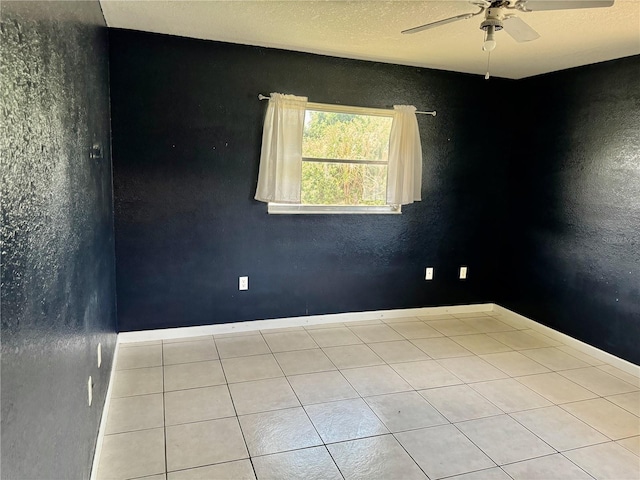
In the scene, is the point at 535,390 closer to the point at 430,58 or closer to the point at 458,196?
the point at 458,196

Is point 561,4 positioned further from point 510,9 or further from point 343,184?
point 343,184

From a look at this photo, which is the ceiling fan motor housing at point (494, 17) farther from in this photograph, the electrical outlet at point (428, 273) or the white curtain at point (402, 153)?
the electrical outlet at point (428, 273)

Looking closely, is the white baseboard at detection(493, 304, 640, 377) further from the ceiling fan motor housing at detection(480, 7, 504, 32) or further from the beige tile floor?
the ceiling fan motor housing at detection(480, 7, 504, 32)

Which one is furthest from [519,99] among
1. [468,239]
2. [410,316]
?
[410,316]

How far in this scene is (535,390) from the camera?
2855mm

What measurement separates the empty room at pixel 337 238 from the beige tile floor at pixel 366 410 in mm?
18

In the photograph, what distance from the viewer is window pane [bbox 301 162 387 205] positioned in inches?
147

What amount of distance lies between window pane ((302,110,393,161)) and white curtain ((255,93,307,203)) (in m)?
0.16

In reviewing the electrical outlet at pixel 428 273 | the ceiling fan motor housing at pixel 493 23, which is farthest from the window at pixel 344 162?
the ceiling fan motor housing at pixel 493 23

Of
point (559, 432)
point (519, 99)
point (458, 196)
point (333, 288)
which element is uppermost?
point (519, 99)

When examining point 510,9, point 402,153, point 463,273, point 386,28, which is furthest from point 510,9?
point 463,273

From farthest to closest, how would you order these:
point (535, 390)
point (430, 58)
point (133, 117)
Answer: point (430, 58)
point (133, 117)
point (535, 390)

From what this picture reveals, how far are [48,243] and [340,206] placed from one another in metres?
2.83

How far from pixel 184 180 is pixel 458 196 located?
8.29ft
